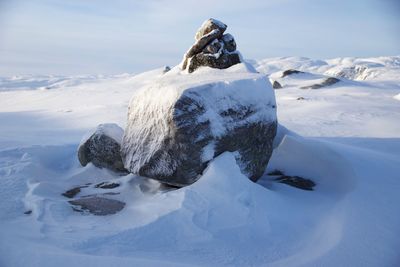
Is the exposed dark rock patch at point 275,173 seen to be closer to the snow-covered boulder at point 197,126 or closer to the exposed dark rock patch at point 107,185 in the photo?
the snow-covered boulder at point 197,126

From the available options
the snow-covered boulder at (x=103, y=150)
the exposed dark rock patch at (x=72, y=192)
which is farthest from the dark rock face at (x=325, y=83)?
the exposed dark rock patch at (x=72, y=192)

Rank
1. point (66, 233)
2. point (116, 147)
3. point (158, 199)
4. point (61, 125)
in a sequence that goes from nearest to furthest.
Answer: point (66, 233) < point (158, 199) < point (116, 147) < point (61, 125)

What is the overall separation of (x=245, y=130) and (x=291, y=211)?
114 centimetres

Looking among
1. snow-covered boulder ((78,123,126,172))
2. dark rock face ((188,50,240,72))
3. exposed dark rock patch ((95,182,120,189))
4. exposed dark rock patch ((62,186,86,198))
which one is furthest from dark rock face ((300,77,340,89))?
exposed dark rock patch ((62,186,86,198))

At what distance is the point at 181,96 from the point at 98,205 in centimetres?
156

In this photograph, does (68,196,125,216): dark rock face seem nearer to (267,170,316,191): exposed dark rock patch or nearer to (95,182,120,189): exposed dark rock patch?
(95,182,120,189): exposed dark rock patch

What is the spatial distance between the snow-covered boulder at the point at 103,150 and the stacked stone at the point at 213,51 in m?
2.01

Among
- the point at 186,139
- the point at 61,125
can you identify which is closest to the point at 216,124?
the point at 186,139

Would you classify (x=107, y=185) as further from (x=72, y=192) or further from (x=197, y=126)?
(x=197, y=126)

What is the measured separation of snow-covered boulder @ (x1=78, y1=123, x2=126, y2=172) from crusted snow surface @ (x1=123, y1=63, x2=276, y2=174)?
0.51 metres

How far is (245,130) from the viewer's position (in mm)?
4730

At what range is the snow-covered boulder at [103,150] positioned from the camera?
5750 mm

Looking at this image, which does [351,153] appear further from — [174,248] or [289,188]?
[174,248]

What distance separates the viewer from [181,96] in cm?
441
